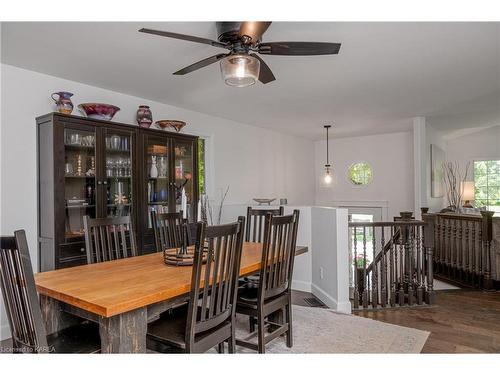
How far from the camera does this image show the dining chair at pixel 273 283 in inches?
91.3

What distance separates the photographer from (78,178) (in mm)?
3309

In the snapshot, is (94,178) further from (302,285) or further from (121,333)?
(302,285)

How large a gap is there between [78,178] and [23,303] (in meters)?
2.02

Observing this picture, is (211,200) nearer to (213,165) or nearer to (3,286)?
(213,165)

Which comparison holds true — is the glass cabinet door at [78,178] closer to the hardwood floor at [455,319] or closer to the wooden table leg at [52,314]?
the hardwood floor at [455,319]

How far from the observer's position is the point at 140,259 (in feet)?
8.22

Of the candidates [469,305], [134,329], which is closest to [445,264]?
[469,305]

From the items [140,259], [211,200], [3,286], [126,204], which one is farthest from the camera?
[211,200]

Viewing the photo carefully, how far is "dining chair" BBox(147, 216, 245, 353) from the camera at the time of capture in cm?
171

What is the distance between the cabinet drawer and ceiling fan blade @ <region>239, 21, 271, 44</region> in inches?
94.3

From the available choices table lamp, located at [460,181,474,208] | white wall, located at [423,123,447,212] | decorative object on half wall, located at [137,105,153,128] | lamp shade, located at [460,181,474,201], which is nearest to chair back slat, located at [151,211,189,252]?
decorative object on half wall, located at [137,105,153,128]

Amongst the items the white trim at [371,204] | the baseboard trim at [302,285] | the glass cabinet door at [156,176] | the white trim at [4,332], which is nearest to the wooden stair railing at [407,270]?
the baseboard trim at [302,285]

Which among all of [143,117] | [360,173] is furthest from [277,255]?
[360,173]
